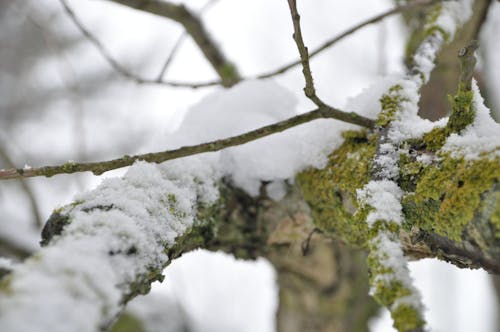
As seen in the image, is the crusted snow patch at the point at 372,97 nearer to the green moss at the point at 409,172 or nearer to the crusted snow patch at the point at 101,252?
the green moss at the point at 409,172

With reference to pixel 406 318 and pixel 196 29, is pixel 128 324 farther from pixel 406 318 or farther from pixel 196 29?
pixel 406 318

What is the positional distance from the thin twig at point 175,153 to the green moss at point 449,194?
226 millimetres

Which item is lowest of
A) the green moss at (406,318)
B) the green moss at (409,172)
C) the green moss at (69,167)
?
the green moss at (406,318)

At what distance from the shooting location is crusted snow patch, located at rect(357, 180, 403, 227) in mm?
577

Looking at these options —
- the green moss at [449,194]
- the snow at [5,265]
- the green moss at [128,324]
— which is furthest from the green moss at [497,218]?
the green moss at [128,324]

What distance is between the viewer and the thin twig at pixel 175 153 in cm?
70

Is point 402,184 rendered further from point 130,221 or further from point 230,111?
point 230,111

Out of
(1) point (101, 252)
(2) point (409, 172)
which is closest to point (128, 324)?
(1) point (101, 252)

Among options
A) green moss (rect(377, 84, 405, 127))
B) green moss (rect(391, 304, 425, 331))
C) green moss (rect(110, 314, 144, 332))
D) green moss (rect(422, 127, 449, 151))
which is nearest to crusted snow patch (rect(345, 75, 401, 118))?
green moss (rect(377, 84, 405, 127))

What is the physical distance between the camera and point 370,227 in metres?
0.57

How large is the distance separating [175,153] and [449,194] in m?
0.47

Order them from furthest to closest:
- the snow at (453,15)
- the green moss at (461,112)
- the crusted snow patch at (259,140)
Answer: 1. the snow at (453,15)
2. the crusted snow patch at (259,140)
3. the green moss at (461,112)

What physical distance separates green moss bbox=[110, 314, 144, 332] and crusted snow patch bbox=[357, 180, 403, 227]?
171 cm

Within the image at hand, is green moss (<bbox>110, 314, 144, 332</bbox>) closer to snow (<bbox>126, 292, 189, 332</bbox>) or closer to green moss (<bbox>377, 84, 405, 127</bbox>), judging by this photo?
snow (<bbox>126, 292, 189, 332</bbox>)
